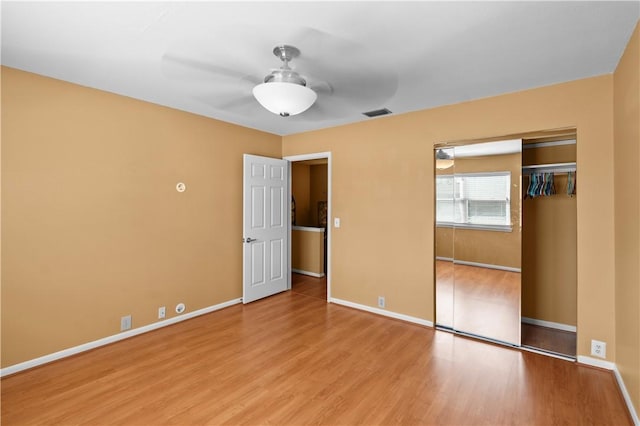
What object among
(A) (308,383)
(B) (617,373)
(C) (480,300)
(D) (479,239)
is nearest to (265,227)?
(A) (308,383)

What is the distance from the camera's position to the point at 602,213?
2656mm

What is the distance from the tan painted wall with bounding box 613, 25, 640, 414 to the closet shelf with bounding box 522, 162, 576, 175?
632 millimetres

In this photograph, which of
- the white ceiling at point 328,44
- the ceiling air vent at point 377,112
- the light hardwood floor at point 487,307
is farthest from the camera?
the ceiling air vent at point 377,112

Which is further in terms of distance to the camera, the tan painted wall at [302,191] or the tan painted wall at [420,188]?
the tan painted wall at [302,191]

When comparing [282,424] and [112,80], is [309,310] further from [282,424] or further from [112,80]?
[112,80]

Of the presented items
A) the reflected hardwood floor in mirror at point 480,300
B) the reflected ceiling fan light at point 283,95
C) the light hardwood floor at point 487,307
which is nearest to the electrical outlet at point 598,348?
the light hardwood floor at point 487,307

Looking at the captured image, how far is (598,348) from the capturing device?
106 inches

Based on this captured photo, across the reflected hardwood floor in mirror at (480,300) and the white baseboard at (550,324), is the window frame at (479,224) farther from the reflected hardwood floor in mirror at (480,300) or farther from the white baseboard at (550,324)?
the white baseboard at (550,324)

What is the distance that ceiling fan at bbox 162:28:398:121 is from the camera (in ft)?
7.08

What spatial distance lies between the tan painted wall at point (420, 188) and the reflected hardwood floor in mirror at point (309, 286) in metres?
0.49

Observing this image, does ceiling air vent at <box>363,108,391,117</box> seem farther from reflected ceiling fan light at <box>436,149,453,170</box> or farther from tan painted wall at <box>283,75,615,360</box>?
reflected ceiling fan light at <box>436,149,453,170</box>

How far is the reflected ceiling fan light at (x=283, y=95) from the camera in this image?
83.7 inches

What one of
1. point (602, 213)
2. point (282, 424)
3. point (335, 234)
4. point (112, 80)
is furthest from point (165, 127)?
point (602, 213)

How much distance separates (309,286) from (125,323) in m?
2.78
